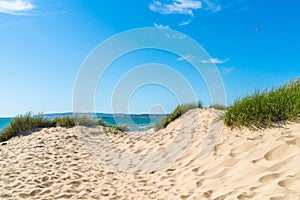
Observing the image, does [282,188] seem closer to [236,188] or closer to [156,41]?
[236,188]

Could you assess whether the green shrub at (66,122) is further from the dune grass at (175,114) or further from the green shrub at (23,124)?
the dune grass at (175,114)

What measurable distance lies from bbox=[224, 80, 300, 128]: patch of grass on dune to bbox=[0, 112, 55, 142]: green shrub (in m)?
8.15

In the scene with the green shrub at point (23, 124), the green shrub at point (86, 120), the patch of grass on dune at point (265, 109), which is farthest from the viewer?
the green shrub at point (86, 120)

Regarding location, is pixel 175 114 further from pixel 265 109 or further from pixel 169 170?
pixel 169 170

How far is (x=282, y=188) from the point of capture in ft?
11.2

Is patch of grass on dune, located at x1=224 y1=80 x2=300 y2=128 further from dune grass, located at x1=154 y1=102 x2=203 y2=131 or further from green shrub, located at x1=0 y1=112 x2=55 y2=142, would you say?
green shrub, located at x1=0 y1=112 x2=55 y2=142

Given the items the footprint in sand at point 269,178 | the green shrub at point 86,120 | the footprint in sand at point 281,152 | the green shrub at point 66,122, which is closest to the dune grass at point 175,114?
the green shrub at point 86,120

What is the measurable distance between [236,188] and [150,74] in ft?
29.2

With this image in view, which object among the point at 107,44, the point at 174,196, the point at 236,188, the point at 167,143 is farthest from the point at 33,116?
the point at 236,188

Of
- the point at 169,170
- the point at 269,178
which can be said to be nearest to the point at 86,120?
the point at 169,170

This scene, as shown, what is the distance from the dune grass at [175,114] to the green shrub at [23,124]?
4549mm

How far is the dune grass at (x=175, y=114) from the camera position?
12.0 m

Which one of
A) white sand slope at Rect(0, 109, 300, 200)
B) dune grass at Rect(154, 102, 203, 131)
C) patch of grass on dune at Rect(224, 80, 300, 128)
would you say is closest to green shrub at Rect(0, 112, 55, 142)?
white sand slope at Rect(0, 109, 300, 200)

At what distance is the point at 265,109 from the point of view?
6.39 meters
